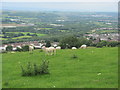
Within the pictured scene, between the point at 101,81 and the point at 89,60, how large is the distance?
6.93 meters

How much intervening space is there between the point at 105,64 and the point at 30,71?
535cm

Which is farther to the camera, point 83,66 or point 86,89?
point 83,66

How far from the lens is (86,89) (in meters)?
10.3

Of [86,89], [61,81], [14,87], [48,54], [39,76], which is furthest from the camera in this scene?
[48,54]

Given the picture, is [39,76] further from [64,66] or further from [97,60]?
[97,60]

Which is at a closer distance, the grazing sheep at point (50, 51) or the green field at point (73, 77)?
the green field at point (73, 77)

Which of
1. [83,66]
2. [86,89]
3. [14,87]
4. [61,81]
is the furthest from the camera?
[83,66]

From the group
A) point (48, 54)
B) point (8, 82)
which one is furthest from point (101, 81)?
point (48, 54)

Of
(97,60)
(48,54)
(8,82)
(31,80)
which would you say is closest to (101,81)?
(31,80)

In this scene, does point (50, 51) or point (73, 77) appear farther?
point (50, 51)

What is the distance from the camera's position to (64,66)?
16.8 m

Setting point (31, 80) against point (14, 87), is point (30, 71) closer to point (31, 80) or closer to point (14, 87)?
point (31, 80)

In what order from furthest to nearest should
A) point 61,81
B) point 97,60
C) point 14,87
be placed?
point 97,60 → point 61,81 → point 14,87

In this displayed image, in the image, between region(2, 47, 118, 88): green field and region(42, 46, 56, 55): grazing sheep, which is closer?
region(2, 47, 118, 88): green field
